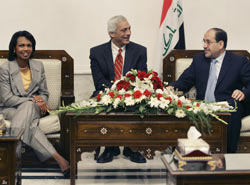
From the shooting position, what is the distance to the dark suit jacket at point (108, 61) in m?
5.66

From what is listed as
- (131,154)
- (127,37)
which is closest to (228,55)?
(127,37)

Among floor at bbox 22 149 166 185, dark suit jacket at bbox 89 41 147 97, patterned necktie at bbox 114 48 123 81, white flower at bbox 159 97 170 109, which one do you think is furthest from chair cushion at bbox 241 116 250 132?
patterned necktie at bbox 114 48 123 81

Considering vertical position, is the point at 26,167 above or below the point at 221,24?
below

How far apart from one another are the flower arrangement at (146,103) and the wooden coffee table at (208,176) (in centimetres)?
120

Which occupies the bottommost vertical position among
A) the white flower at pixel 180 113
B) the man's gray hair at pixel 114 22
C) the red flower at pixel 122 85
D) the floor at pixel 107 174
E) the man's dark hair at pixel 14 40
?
the floor at pixel 107 174

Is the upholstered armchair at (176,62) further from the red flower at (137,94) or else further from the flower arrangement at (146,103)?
the red flower at (137,94)

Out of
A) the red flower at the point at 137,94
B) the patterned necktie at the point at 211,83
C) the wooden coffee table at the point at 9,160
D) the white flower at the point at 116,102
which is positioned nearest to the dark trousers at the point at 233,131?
the patterned necktie at the point at 211,83

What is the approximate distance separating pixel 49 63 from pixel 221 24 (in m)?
2.51

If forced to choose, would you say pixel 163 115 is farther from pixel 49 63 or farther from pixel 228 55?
pixel 49 63

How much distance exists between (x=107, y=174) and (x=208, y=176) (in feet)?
6.80

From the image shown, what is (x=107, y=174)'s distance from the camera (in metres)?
5.12

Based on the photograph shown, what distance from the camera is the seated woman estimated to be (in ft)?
16.5

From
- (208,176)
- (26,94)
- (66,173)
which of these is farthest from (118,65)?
(208,176)

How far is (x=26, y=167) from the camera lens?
529 centimetres
